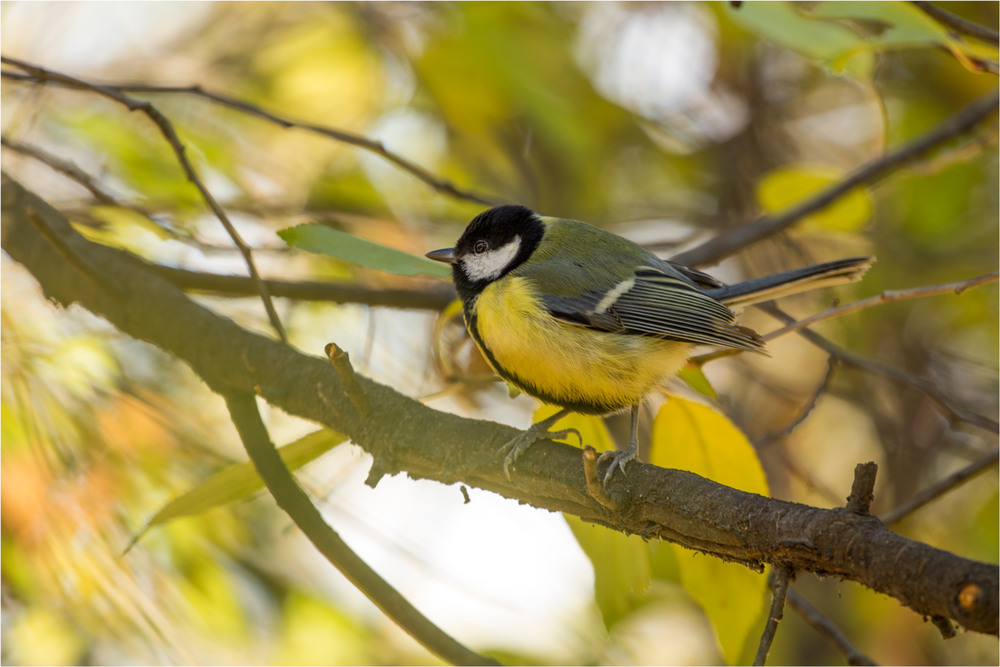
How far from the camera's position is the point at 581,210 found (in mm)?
2578

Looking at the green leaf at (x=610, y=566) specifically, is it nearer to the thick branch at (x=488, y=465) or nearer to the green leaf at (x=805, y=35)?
the thick branch at (x=488, y=465)

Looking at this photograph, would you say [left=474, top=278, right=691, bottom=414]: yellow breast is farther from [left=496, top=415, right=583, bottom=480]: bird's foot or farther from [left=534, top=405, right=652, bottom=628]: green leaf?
[left=534, top=405, right=652, bottom=628]: green leaf

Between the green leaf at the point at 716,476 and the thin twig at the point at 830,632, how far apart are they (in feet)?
0.78

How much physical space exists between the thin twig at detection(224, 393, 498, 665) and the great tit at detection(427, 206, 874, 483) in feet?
1.59

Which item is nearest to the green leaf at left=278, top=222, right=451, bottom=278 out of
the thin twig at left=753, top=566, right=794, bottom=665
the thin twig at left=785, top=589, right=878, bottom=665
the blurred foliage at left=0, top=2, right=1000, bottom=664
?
the blurred foliage at left=0, top=2, right=1000, bottom=664

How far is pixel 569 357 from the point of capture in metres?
1.42

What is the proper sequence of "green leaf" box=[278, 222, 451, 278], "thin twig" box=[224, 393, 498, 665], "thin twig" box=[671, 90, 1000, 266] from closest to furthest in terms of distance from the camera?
"thin twig" box=[224, 393, 498, 665] < "green leaf" box=[278, 222, 451, 278] < "thin twig" box=[671, 90, 1000, 266]

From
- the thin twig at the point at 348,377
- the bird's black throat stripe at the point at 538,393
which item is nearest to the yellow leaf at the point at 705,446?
the bird's black throat stripe at the point at 538,393

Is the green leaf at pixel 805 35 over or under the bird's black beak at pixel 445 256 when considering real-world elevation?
over

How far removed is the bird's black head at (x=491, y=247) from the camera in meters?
1.65

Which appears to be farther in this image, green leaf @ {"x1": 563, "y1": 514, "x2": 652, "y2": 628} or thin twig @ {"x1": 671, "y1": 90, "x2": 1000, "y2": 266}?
thin twig @ {"x1": 671, "y1": 90, "x2": 1000, "y2": 266}

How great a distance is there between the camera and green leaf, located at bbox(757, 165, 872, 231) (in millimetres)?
1717

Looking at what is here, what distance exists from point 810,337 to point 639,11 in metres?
1.54

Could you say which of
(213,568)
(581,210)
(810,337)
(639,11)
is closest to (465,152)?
(581,210)
